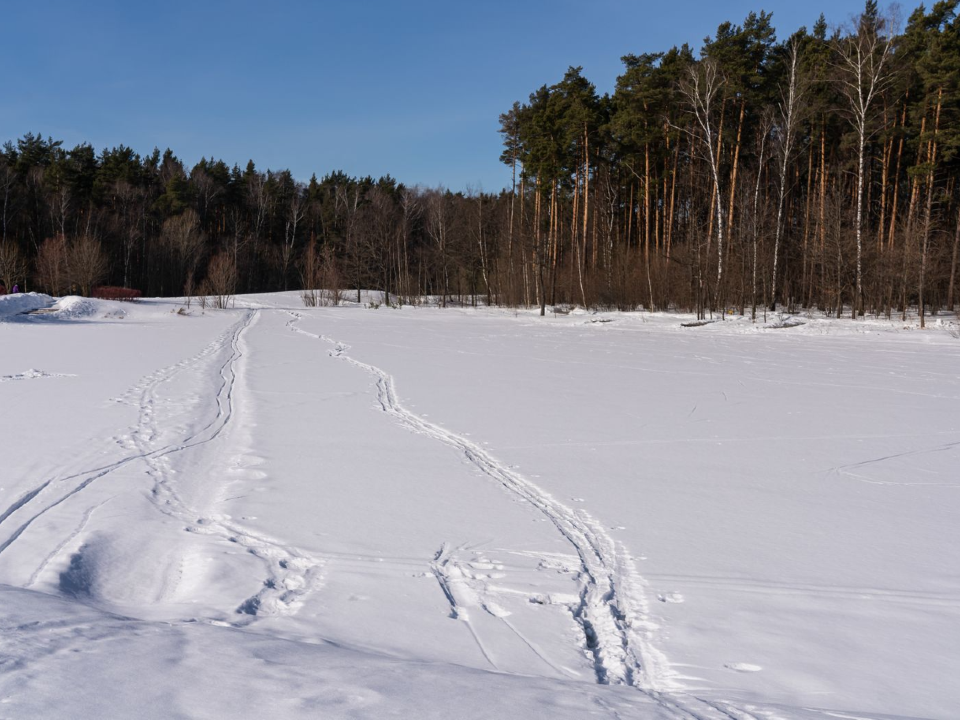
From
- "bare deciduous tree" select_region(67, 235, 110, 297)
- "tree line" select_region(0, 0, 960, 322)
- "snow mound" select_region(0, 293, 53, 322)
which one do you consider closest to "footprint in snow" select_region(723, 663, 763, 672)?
"tree line" select_region(0, 0, 960, 322)

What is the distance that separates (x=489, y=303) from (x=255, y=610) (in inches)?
1765

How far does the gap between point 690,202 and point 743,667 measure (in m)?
34.3

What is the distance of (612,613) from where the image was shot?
3.17 meters

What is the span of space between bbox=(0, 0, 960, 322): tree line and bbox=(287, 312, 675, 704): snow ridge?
2146cm

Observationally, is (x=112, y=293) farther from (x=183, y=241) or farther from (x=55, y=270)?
(x=183, y=241)

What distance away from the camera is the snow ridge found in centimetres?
268

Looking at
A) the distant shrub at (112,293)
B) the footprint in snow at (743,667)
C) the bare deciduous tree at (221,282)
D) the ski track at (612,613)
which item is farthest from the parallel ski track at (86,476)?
the distant shrub at (112,293)

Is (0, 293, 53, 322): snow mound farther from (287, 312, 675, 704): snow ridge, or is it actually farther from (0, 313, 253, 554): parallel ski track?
(287, 312, 675, 704): snow ridge

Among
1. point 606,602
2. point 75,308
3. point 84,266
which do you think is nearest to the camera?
point 606,602

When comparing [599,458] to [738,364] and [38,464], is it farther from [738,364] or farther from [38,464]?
[738,364]

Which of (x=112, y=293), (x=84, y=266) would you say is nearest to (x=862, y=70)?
(x=112, y=293)

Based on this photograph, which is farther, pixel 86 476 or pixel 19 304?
pixel 19 304

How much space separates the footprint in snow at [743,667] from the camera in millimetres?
2695

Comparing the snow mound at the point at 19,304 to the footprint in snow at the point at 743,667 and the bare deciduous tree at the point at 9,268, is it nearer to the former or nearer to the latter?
the bare deciduous tree at the point at 9,268
